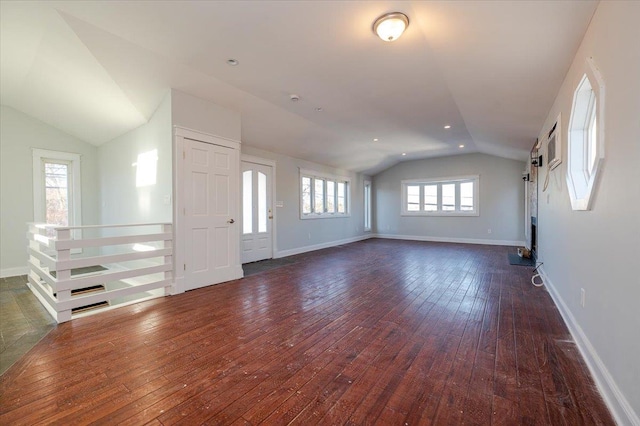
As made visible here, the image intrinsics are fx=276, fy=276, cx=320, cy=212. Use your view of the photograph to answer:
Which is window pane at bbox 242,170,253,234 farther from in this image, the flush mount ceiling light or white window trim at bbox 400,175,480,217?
white window trim at bbox 400,175,480,217

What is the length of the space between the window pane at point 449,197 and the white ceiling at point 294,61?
11.9 feet

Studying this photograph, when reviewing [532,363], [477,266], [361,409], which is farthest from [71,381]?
[477,266]

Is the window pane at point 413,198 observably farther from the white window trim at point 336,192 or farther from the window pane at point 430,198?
the white window trim at point 336,192

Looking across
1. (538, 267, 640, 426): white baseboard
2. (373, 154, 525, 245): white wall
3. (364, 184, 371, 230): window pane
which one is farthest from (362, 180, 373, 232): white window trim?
(538, 267, 640, 426): white baseboard

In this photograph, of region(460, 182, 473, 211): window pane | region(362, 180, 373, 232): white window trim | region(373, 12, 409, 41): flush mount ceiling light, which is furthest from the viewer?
region(362, 180, 373, 232): white window trim

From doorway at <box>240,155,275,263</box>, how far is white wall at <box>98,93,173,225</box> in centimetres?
171

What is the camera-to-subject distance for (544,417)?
1440 millimetres

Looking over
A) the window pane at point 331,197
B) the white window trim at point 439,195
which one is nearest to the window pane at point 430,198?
the white window trim at point 439,195

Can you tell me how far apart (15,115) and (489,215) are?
1111cm

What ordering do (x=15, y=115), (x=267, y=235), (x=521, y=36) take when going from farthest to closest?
(x=267, y=235), (x=15, y=115), (x=521, y=36)

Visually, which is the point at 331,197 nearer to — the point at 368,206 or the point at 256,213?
the point at 368,206

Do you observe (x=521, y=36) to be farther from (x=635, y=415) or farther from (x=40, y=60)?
(x=40, y=60)

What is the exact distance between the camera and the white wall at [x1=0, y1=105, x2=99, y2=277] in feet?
16.0

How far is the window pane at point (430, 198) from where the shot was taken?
354 inches
